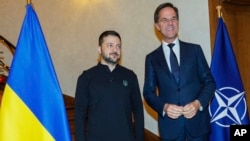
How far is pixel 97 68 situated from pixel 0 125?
2.45ft

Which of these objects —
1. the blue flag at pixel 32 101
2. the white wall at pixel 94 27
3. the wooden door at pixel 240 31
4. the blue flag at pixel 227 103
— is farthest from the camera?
the white wall at pixel 94 27

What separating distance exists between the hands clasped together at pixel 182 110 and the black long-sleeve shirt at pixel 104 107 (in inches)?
12.5

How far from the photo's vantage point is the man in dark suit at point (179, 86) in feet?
7.25

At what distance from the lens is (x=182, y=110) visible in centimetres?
211

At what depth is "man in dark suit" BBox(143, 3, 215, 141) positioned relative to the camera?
2.21 metres

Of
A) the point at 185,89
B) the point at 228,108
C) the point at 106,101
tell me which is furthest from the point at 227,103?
the point at 106,101

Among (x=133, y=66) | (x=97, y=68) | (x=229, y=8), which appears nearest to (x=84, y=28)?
(x=133, y=66)

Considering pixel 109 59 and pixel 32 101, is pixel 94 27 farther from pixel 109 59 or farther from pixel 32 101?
pixel 32 101

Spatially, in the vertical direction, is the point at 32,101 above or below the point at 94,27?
below

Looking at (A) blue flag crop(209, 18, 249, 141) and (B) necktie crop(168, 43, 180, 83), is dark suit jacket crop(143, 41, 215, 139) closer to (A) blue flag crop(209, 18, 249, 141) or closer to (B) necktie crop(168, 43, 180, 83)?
(B) necktie crop(168, 43, 180, 83)

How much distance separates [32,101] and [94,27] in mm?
2563

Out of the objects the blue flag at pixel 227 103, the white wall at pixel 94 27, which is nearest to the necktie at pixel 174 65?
the blue flag at pixel 227 103

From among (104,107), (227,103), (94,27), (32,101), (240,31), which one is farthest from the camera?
(94,27)

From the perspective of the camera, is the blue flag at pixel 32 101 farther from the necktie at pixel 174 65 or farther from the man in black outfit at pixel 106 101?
the necktie at pixel 174 65
